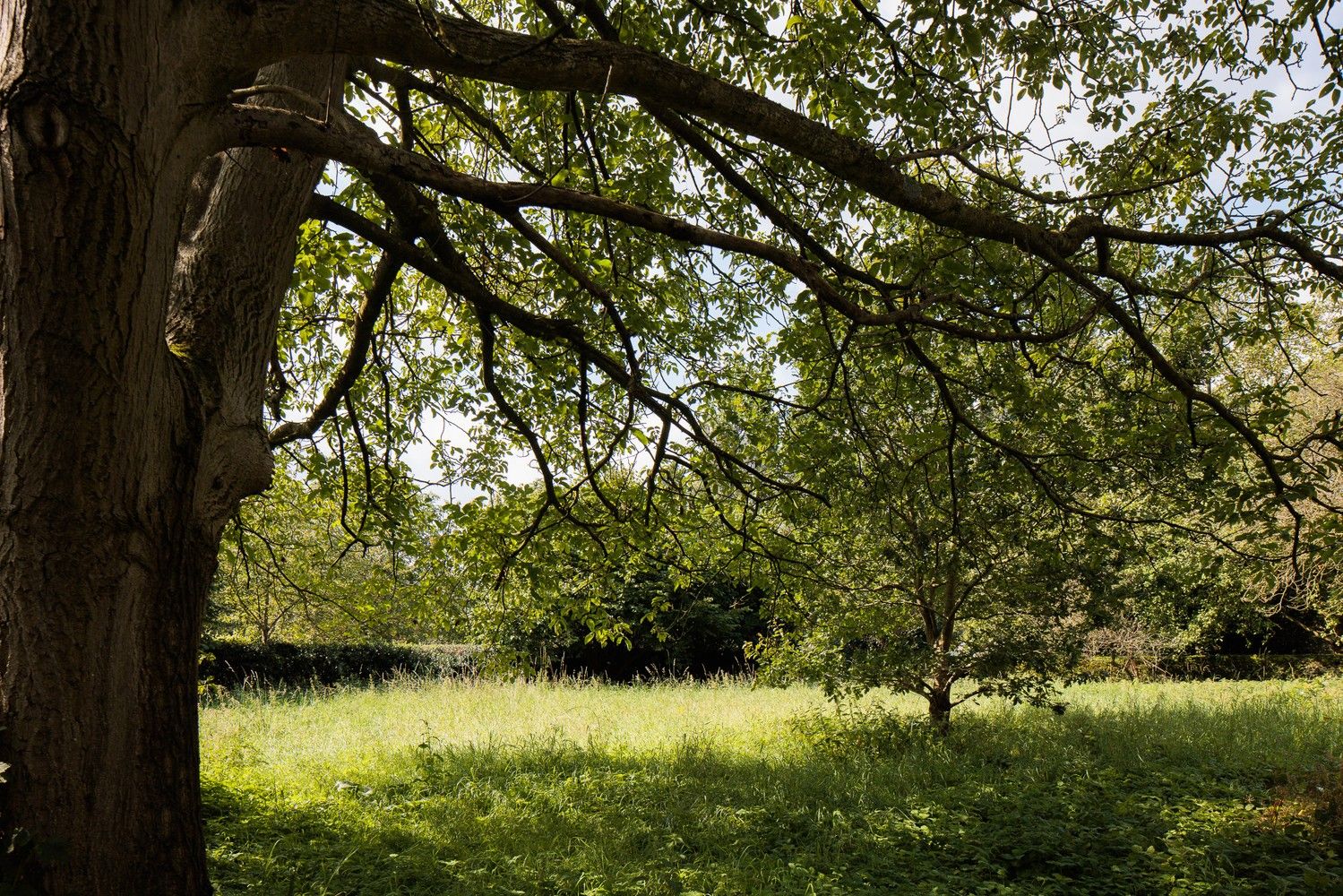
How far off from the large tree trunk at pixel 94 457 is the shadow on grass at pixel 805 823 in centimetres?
212

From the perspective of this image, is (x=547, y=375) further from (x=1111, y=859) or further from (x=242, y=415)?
(x=1111, y=859)

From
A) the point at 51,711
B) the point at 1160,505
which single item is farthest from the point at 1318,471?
the point at 51,711

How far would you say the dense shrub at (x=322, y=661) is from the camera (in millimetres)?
15492

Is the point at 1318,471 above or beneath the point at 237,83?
beneath

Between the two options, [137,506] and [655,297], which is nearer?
[137,506]

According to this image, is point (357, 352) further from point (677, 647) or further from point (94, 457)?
point (677, 647)

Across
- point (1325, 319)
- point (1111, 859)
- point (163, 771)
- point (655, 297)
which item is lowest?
point (1111, 859)

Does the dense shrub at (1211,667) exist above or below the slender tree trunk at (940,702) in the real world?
below

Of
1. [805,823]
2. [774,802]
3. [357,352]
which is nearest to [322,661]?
[774,802]

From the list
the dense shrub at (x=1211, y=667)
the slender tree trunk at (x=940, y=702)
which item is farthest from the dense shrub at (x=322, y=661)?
the dense shrub at (x=1211, y=667)

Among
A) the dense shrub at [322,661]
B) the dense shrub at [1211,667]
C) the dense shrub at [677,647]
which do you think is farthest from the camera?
the dense shrub at [677,647]

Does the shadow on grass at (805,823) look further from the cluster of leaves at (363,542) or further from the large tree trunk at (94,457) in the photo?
the large tree trunk at (94,457)

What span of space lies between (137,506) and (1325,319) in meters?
18.8

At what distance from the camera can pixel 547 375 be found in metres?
5.64
